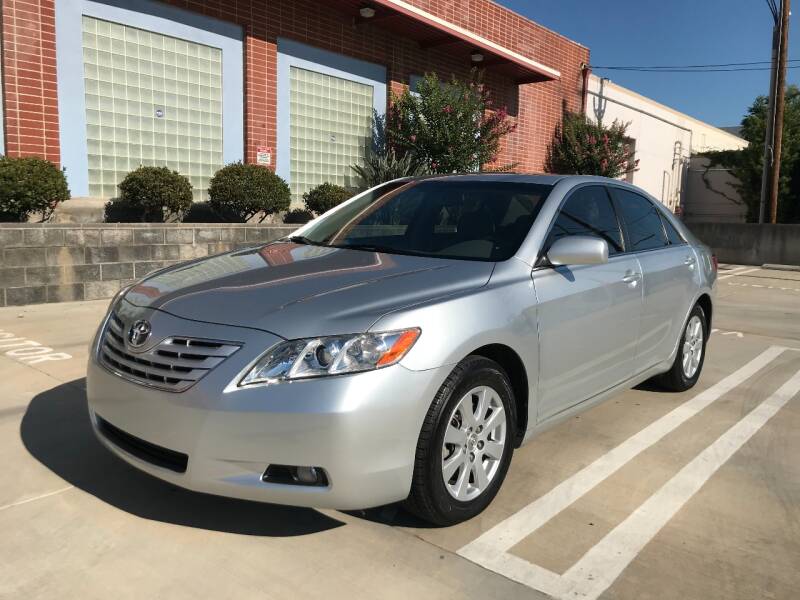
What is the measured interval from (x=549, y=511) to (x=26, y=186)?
721 centimetres

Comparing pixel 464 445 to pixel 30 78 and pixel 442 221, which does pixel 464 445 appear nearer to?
pixel 442 221

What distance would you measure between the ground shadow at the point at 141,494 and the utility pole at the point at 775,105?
2024 centimetres

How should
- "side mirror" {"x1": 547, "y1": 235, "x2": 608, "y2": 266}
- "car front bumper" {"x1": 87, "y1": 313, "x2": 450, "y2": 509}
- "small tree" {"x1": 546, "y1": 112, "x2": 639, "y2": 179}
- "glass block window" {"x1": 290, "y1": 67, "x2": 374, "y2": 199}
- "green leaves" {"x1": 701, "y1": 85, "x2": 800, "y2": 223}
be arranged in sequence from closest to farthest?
"car front bumper" {"x1": 87, "y1": 313, "x2": 450, "y2": 509}, "side mirror" {"x1": 547, "y1": 235, "x2": 608, "y2": 266}, "glass block window" {"x1": 290, "y1": 67, "x2": 374, "y2": 199}, "small tree" {"x1": 546, "y1": 112, "x2": 639, "y2": 179}, "green leaves" {"x1": 701, "y1": 85, "x2": 800, "y2": 223}

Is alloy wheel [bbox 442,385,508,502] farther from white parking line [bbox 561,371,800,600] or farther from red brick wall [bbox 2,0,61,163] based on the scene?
red brick wall [bbox 2,0,61,163]

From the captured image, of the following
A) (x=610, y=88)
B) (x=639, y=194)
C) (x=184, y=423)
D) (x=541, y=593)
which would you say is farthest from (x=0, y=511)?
(x=610, y=88)

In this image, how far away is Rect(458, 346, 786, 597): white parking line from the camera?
8.99ft

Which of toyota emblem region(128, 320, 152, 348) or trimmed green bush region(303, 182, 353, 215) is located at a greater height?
trimmed green bush region(303, 182, 353, 215)

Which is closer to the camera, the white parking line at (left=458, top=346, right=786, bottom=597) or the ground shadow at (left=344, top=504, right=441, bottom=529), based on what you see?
the white parking line at (left=458, top=346, right=786, bottom=597)

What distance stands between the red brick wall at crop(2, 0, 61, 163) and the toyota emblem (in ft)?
23.6

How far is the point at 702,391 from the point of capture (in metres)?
5.50

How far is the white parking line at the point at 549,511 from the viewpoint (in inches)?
108

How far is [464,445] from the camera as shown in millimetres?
3037

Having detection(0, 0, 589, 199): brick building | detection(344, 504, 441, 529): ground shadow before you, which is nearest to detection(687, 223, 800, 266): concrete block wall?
detection(0, 0, 589, 199): brick building

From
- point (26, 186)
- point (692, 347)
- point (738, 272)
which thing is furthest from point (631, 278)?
point (738, 272)
